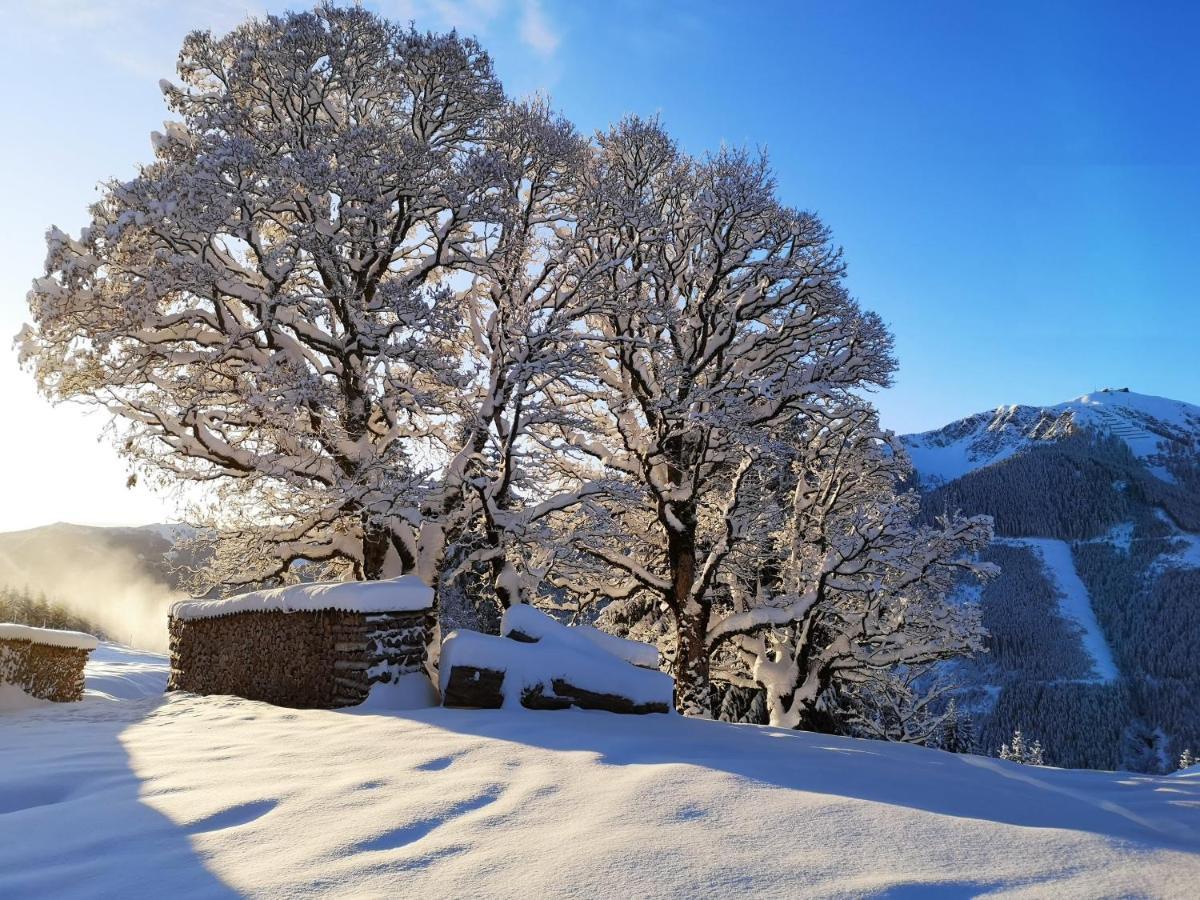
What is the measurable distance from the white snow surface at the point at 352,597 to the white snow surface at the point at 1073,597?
147m

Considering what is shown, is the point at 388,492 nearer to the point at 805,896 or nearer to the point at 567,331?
the point at 567,331

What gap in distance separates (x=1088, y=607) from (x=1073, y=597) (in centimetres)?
355

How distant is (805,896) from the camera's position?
2.81 meters

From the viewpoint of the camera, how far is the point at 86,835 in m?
3.83

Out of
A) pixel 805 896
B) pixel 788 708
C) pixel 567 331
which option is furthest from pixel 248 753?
pixel 788 708

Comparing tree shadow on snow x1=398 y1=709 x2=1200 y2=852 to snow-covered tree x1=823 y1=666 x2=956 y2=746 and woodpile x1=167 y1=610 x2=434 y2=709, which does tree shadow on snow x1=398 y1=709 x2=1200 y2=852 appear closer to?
woodpile x1=167 y1=610 x2=434 y2=709

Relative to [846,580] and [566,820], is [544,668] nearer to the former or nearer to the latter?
[566,820]

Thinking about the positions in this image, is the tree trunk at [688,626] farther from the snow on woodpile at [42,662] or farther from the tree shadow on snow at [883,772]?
Answer: the snow on woodpile at [42,662]

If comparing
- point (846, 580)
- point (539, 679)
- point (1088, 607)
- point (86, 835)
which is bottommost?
point (86, 835)

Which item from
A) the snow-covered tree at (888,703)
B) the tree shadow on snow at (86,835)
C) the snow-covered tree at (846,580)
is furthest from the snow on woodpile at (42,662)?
the snow-covered tree at (888,703)

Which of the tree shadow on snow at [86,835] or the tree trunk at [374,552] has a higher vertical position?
the tree trunk at [374,552]

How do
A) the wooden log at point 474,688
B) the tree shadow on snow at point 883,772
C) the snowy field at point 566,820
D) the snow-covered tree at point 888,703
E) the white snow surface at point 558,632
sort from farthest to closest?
the snow-covered tree at point 888,703
the white snow surface at point 558,632
the wooden log at point 474,688
the tree shadow on snow at point 883,772
the snowy field at point 566,820

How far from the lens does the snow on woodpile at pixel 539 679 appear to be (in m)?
8.40

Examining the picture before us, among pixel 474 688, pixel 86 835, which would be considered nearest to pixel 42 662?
pixel 474 688
